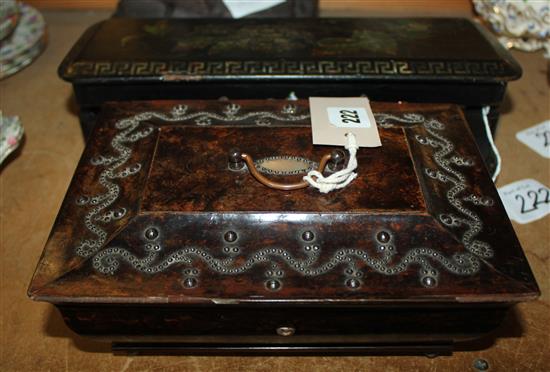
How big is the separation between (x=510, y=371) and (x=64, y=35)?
1805 millimetres

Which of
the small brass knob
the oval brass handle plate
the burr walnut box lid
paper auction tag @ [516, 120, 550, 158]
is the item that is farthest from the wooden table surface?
the small brass knob

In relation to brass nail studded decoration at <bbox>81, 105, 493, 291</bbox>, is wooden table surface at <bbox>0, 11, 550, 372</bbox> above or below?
below

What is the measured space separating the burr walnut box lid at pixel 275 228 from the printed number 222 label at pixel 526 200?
373 mm

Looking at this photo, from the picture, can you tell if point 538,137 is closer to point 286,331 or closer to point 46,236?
point 286,331

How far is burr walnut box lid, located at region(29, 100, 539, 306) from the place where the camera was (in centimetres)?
90

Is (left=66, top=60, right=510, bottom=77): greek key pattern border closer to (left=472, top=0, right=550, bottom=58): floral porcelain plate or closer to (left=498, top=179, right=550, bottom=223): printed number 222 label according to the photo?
(left=498, top=179, right=550, bottom=223): printed number 222 label

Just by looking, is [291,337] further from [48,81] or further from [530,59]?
[530,59]

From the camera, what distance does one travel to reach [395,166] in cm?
106

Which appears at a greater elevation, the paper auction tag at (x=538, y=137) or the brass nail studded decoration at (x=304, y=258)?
the brass nail studded decoration at (x=304, y=258)

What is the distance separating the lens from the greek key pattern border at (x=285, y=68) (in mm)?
1309

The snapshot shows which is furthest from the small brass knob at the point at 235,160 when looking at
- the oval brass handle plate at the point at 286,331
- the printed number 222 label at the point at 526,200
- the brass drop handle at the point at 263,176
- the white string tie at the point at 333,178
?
the printed number 222 label at the point at 526,200

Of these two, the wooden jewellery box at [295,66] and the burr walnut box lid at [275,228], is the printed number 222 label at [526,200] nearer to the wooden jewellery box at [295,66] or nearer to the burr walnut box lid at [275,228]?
the wooden jewellery box at [295,66]

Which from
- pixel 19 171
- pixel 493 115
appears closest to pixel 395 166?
pixel 493 115

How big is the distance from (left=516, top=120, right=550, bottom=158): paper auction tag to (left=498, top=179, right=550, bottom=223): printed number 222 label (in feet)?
0.52
